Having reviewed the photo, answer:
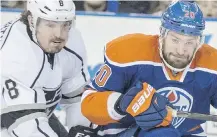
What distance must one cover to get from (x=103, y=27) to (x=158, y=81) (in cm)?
119

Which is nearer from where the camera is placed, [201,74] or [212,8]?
[201,74]

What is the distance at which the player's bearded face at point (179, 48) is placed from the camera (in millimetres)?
2170

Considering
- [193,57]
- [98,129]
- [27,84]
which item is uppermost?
[193,57]

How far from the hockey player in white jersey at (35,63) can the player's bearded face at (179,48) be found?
1.38 feet

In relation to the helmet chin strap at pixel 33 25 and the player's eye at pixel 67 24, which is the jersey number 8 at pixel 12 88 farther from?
the player's eye at pixel 67 24

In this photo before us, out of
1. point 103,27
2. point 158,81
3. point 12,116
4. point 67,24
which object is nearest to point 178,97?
point 158,81

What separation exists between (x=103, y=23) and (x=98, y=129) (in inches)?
42.6

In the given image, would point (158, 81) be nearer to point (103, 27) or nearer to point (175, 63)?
point (175, 63)

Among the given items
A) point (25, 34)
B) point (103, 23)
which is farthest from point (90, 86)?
point (103, 23)

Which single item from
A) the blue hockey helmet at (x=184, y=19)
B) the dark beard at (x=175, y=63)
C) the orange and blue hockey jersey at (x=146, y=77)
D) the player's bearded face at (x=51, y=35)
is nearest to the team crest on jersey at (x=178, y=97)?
the orange and blue hockey jersey at (x=146, y=77)

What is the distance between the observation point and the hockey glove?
6.97 feet

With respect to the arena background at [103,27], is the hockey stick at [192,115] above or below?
above

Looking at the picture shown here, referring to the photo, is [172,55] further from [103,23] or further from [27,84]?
[103,23]

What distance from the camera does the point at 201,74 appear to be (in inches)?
90.2
